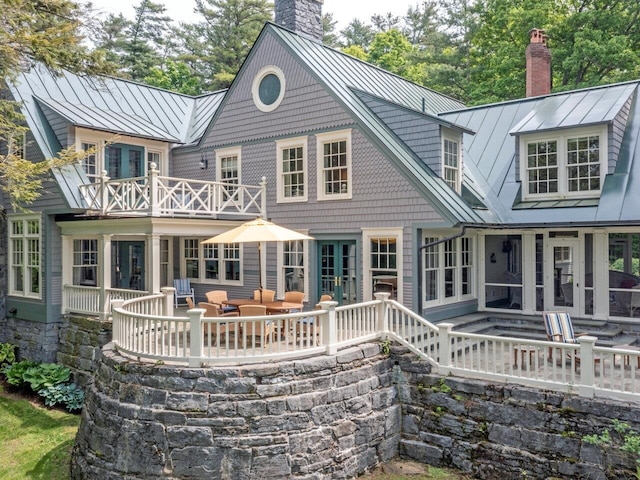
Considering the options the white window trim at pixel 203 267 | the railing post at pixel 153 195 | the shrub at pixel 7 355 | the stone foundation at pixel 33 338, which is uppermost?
the railing post at pixel 153 195

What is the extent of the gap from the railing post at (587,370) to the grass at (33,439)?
864cm

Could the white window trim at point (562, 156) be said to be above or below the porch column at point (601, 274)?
above

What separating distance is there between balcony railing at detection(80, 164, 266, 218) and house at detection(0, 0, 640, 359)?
6 cm

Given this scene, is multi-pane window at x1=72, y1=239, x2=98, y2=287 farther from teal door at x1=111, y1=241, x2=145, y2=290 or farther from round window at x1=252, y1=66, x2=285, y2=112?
round window at x1=252, y1=66, x2=285, y2=112

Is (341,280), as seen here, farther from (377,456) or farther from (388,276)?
(377,456)

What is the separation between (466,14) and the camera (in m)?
31.5

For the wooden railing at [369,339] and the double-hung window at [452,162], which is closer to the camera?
the wooden railing at [369,339]

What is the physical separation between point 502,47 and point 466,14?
7.91 m

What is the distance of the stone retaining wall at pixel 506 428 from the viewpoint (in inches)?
288

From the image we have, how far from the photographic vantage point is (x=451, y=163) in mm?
12047

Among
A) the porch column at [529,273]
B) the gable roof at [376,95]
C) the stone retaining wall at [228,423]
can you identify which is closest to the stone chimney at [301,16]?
the gable roof at [376,95]

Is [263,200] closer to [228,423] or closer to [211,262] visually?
[211,262]

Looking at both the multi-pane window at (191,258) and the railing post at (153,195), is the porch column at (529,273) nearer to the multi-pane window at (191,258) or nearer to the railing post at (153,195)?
the railing post at (153,195)

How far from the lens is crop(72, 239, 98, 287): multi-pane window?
15492mm
